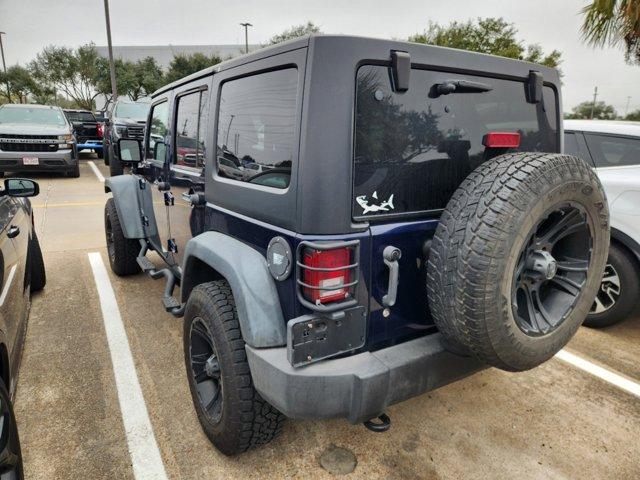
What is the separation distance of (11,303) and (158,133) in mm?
1831

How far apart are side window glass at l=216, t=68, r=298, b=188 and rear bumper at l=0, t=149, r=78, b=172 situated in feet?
32.8

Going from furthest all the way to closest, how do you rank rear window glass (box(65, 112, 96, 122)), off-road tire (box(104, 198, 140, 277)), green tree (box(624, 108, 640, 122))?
green tree (box(624, 108, 640, 122)) < rear window glass (box(65, 112, 96, 122)) < off-road tire (box(104, 198, 140, 277))

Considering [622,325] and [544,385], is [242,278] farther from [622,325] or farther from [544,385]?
[622,325]

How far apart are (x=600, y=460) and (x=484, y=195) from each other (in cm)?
170

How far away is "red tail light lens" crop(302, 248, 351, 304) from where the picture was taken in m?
1.62

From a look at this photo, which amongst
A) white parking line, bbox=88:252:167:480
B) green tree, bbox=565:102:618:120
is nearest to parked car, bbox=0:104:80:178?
white parking line, bbox=88:252:167:480

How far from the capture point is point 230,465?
2133mm

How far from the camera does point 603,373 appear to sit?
3047 millimetres

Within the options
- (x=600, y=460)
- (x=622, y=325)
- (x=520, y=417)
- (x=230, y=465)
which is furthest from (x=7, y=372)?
(x=622, y=325)

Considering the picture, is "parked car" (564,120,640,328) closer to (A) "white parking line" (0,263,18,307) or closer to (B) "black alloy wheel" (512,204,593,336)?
(B) "black alloy wheel" (512,204,593,336)

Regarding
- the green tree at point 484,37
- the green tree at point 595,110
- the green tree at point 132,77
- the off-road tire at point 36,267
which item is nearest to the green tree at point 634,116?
the green tree at point 595,110

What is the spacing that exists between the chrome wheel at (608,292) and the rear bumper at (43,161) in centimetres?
1129

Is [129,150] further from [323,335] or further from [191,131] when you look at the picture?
[323,335]

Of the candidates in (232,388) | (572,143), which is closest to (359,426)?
→ (232,388)
